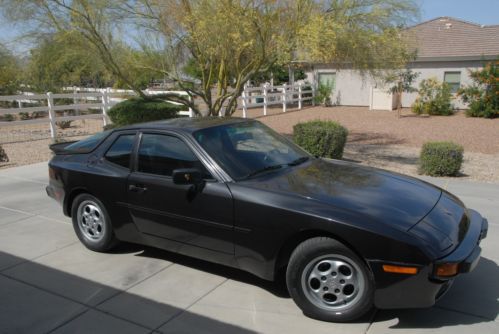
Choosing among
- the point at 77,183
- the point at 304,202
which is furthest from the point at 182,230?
the point at 77,183

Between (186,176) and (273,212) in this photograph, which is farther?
(186,176)

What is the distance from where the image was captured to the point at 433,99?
874 inches

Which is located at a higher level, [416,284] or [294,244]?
[294,244]

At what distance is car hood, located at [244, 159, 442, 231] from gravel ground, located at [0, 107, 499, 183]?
16.9 ft

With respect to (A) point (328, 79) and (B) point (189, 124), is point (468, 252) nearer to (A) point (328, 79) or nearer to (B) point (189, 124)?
(B) point (189, 124)

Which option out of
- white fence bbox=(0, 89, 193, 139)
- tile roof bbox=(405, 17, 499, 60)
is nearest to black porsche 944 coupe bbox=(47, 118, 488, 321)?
white fence bbox=(0, 89, 193, 139)

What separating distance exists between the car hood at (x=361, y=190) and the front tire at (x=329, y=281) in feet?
1.10

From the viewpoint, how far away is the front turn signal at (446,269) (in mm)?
3127

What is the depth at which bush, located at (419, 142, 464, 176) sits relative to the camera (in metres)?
8.47

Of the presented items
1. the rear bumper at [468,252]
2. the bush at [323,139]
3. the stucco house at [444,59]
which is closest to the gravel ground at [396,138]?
the bush at [323,139]

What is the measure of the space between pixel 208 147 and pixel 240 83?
660 centimetres

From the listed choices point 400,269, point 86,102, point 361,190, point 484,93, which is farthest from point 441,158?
point 86,102

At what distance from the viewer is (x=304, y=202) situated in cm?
356

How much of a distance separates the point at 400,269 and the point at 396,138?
12.7m
